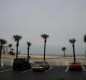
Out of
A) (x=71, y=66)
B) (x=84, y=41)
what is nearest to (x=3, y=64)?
(x=71, y=66)

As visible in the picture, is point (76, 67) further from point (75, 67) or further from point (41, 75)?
point (41, 75)

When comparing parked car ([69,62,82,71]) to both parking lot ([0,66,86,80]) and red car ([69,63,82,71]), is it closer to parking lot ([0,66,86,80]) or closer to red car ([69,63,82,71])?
red car ([69,63,82,71])

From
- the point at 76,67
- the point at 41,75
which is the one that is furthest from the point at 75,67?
the point at 41,75

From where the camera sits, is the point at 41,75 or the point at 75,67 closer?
the point at 41,75

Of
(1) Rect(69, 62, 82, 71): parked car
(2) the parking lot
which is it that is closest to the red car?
(1) Rect(69, 62, 82, 71): parked car

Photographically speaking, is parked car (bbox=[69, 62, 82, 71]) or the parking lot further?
parked car (bbox=[69, 62, 82, 71])

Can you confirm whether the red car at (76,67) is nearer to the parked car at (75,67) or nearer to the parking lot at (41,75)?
the parked car at (75,67)

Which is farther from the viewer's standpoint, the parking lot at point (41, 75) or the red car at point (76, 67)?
the red car at point (76, 67)

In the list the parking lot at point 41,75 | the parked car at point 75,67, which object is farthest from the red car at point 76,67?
the parking lot at point 41,75

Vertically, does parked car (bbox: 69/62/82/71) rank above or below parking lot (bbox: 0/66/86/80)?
above

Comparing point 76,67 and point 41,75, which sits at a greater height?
point 76,67

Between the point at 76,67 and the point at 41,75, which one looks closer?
the point at 41,75

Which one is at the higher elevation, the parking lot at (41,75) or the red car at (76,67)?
the red car at (76,67)

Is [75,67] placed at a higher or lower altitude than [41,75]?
higher
